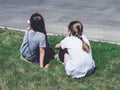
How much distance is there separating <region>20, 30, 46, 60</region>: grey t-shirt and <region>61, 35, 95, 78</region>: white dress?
654 millimetres

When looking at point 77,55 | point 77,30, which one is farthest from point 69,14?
point 77,55

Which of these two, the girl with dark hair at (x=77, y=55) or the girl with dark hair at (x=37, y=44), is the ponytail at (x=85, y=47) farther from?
the girl with dark hair at (x=37, y=44)

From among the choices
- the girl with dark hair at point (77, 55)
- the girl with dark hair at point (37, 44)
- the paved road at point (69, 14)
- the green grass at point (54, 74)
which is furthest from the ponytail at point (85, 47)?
the paved road at point (69, 14)

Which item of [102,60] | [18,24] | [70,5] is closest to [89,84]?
[102,60]

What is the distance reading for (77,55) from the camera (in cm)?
876

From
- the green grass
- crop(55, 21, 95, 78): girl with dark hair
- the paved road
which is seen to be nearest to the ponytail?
crop(55, 21, 95, 78): girl with dark hair

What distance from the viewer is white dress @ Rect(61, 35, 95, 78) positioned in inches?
344

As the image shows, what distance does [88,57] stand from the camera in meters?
8.80

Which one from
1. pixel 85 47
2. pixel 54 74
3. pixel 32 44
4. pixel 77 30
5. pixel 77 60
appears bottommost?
pixel 54 74

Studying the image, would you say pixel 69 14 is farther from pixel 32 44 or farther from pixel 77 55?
pixel 77 55

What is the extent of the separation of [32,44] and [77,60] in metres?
1.28

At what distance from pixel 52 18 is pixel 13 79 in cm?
486

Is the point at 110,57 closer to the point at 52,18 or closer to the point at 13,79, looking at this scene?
the point at 13,79

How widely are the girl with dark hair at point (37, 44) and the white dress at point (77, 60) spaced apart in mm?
646
